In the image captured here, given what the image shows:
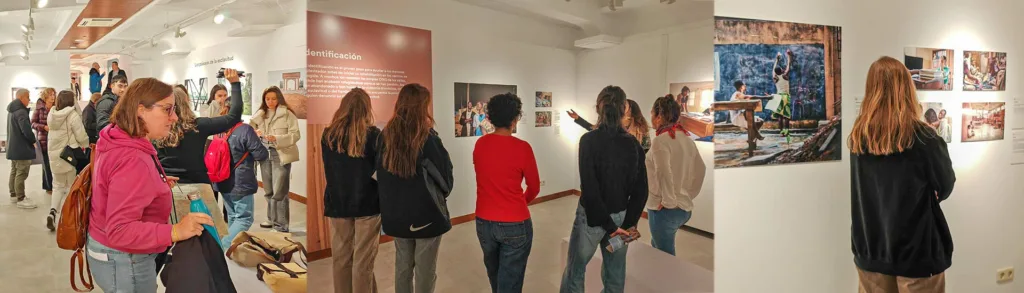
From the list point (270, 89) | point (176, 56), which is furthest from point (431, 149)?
point (176, 56)

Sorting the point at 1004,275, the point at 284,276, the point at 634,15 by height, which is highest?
the point at 634,15

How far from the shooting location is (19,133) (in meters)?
1.79

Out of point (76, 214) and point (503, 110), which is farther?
point (503, 110)

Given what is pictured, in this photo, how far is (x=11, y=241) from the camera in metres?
1.83

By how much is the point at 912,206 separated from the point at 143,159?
10.9 feet

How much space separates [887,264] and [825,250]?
463 mm

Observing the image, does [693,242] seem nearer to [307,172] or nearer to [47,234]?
[307,172]

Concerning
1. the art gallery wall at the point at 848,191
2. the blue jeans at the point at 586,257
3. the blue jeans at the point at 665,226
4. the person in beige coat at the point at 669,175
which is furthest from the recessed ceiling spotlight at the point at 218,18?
the art gallery wall at the point at 848,191

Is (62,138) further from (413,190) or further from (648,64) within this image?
(648,64)

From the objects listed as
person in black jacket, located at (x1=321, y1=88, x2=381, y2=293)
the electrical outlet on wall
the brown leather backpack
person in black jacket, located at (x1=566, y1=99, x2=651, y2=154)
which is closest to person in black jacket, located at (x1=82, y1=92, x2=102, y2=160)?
the brown leather backpack

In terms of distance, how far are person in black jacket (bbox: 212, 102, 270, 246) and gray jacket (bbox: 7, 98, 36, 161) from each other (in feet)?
1.95

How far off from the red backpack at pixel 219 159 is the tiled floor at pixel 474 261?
48cm

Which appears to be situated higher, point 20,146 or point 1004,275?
point 20,146

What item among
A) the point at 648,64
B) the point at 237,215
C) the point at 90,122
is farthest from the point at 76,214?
the point at 648,64
